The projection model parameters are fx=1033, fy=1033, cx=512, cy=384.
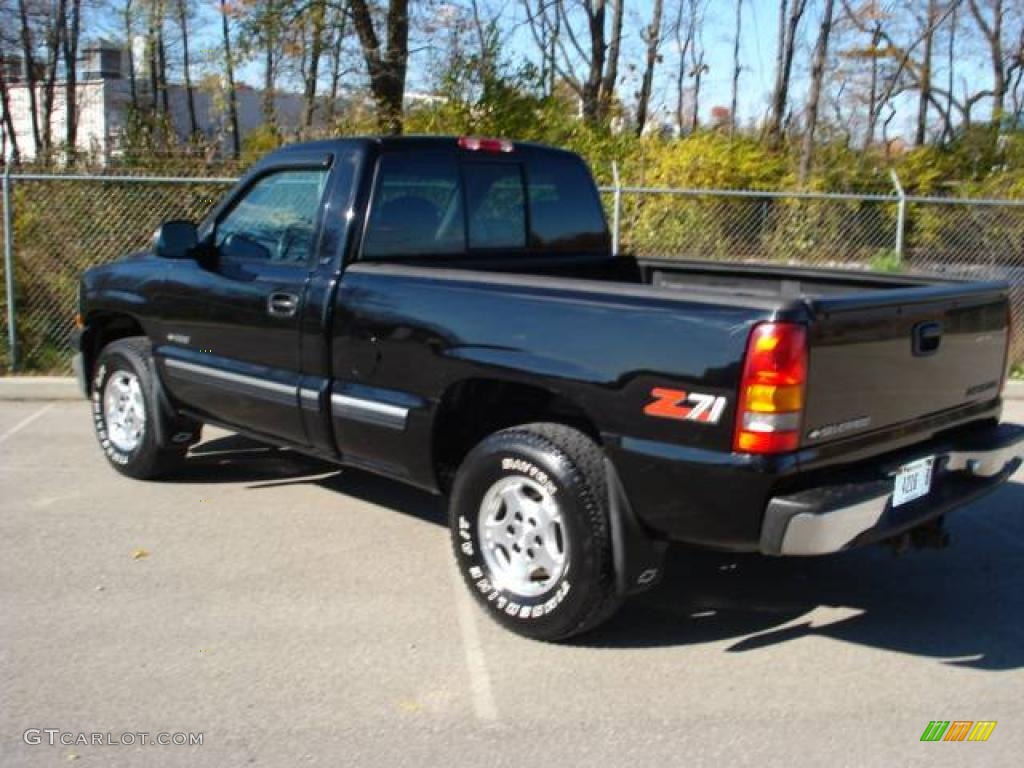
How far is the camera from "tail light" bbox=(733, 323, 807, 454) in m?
3.30

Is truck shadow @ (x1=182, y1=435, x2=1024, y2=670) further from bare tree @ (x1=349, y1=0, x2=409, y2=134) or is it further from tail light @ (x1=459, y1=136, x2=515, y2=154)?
bare tree @ (x1=349, y1=0, x2=409, y2=134)

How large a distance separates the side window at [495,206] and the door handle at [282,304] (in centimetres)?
92

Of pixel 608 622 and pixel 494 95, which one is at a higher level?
pixel 494 95

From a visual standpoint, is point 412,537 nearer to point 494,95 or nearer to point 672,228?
point 672,228

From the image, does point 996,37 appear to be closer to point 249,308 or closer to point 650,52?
point 650,52

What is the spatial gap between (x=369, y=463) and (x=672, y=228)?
25.2 ft

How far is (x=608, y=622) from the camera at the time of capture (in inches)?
170

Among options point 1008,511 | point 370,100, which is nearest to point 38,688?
point 1008,511

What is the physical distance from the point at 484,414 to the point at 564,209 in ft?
5.40

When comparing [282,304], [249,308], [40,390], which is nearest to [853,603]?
[282,304]

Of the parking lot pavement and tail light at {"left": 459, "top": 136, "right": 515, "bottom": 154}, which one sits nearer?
the parking lot pavement

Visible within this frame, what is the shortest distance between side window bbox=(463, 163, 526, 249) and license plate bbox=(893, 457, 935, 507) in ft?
7.69

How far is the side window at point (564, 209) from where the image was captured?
5.52m

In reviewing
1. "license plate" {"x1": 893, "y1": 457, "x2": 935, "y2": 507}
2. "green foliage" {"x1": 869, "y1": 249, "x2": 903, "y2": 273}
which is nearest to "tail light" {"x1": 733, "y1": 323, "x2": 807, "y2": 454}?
"license plate" {"x1": 893, "y1": 457, "x2": 935, "y2": 507}
